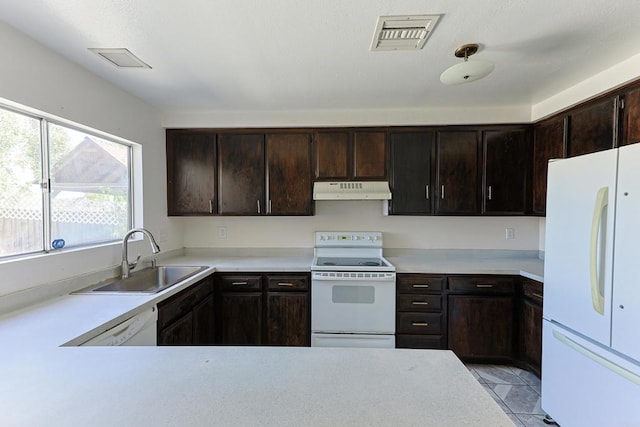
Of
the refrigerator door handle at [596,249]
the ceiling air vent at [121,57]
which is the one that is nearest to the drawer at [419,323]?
the refrigerator door handle at [596,249]

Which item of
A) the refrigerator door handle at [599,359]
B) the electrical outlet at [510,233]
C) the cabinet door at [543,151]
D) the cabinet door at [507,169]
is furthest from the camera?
the electrical outlet at [510,233]

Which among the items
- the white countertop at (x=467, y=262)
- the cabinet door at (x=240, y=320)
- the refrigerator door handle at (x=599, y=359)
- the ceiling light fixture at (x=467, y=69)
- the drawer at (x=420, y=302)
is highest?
→ the ceiling light fixture at (x=467, y=69)

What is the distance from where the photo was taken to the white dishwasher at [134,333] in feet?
4.36

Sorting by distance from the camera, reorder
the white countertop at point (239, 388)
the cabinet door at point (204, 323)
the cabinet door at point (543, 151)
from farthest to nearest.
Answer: the cabinet door at point (543, 151) → the cabinet door at point (204, 323) → the white countertop at point (239, 388)

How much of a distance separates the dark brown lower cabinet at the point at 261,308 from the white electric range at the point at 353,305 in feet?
0.45

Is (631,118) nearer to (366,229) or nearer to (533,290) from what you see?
(533,290)

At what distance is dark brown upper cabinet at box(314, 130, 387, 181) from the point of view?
283cm

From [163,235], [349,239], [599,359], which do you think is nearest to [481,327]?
[599,359]

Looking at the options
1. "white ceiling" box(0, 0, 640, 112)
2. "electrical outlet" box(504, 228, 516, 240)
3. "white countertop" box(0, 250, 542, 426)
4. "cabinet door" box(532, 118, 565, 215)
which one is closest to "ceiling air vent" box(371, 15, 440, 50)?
"white ceiling" box(0, 0, 640, 112)

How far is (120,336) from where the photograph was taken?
1.42 m

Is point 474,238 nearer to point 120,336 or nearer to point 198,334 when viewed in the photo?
point 198,334

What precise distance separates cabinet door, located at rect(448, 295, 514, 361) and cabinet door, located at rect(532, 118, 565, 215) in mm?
951

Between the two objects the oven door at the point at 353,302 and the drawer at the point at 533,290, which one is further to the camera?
the oven door at the point at 353,302

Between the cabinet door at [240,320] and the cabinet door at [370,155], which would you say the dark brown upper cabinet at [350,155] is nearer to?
the cabinet door at [370,155]
